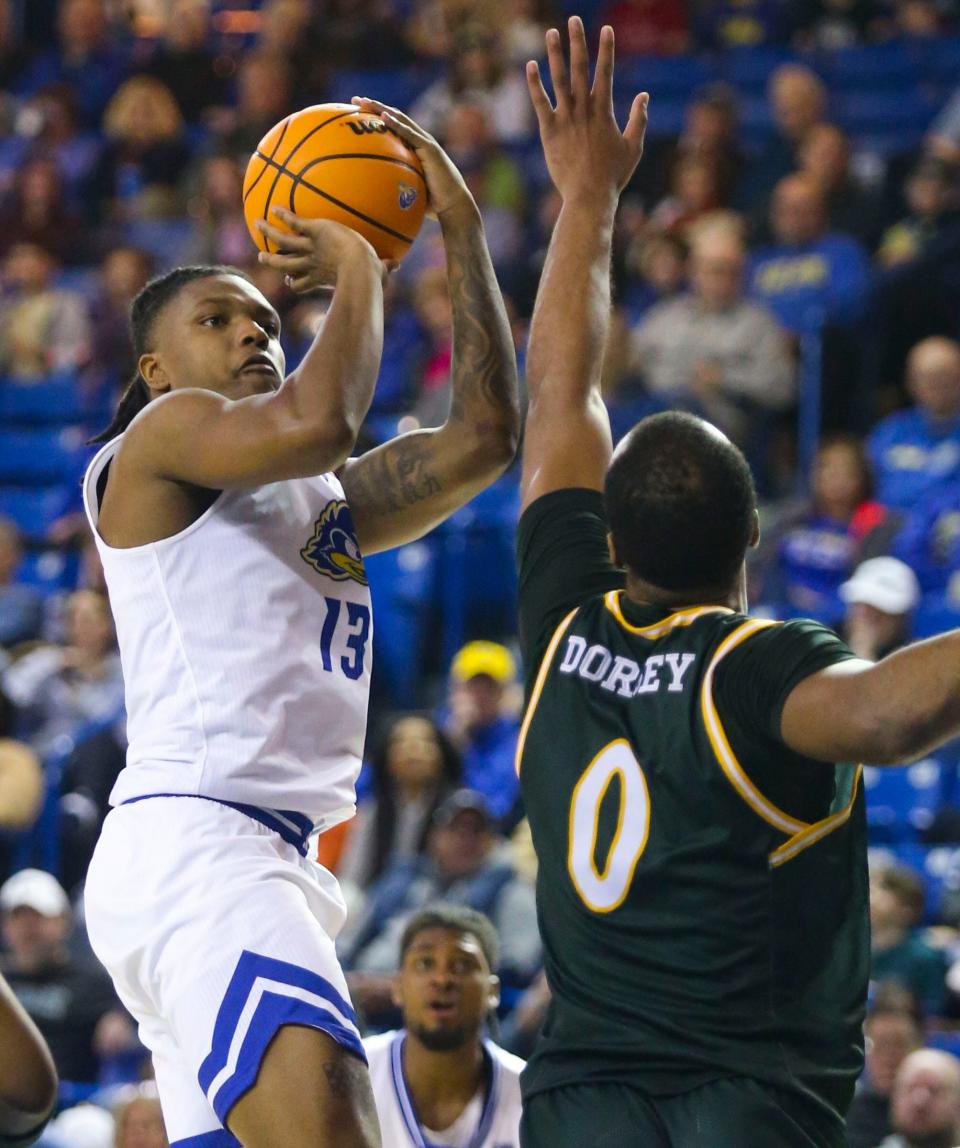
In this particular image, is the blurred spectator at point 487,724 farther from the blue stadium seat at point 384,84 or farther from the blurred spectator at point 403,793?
the blue stadium seat at point 384,84

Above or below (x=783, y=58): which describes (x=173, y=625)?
below

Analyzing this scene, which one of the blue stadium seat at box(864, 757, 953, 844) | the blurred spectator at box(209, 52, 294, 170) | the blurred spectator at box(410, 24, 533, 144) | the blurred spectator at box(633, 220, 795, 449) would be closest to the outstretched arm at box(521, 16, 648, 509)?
the blue stadium seat at box(864, 757, 953, 844)

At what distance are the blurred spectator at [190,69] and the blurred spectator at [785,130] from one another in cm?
476

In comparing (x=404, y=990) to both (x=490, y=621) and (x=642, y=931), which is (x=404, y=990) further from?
(x=490, y=621)

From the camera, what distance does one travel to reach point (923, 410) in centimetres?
924

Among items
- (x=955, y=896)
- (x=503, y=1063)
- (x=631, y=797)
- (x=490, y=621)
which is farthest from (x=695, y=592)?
(x=490, y=621)

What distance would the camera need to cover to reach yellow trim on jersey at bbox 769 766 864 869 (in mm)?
2881

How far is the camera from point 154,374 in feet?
13.5

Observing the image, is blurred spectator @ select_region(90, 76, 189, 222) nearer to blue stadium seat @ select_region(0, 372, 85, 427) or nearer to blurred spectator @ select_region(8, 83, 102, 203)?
blurred spectator @ select_region(8, 83, 102, 203)

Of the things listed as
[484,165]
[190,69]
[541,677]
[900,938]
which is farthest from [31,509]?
[541,677]

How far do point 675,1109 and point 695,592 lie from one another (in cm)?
77

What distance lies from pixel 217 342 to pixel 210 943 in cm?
121

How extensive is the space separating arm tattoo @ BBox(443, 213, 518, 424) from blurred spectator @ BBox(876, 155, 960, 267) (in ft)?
19.9

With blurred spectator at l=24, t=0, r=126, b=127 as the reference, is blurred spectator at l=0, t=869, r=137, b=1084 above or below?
below
